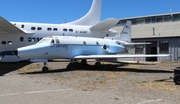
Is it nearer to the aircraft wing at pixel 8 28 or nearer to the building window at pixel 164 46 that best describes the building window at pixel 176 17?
the building window at pixel 164 46

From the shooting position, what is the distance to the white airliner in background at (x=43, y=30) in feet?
68.5

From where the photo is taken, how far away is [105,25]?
22.9 m

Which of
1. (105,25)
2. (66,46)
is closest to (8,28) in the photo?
(66,46)

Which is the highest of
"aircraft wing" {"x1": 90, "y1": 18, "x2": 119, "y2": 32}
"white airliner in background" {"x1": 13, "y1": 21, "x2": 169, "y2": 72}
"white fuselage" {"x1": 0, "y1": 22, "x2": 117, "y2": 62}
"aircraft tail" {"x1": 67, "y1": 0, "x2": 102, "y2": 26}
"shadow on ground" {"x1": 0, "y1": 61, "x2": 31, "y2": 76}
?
"aircraft tail" {"x1": 67, "y1": 0, "x2": 102, "y2": 26}

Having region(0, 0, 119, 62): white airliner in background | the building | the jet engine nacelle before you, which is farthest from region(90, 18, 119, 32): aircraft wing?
the building

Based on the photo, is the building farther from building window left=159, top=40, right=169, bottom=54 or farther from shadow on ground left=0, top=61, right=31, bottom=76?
shadow on ground left=0, top=61, right=31, bottom=76

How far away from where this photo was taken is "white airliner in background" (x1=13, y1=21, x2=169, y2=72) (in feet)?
52.4

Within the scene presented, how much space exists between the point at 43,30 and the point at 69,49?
17.6ft

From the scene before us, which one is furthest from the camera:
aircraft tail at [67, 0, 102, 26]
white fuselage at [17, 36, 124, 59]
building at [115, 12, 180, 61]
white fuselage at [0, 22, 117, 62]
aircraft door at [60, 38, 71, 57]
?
building at [115, 12, 180, 61]

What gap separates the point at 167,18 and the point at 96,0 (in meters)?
19.9

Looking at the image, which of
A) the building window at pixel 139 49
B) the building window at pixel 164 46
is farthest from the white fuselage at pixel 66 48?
the building window at pixel 139 49

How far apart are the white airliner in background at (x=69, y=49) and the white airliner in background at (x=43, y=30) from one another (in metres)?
1.82

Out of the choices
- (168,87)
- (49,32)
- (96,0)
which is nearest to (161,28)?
(96,0)

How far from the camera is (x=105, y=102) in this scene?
23.4ft
